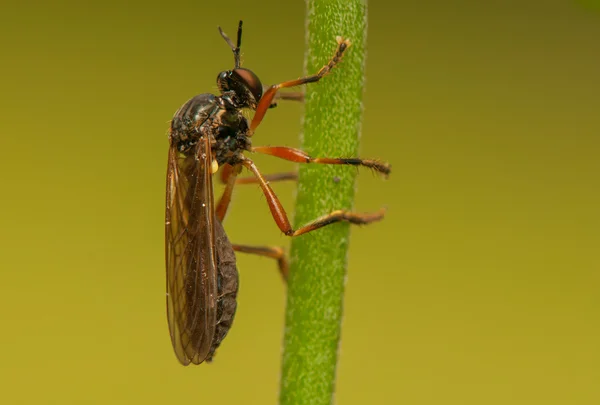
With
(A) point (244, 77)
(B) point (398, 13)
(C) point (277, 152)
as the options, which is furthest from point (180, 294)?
(B) point (398, 13)

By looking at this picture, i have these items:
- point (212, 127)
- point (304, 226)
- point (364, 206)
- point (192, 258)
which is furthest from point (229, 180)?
point (364, 206)

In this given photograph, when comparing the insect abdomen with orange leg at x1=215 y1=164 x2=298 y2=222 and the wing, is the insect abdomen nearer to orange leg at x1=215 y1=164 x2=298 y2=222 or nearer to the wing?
the wing

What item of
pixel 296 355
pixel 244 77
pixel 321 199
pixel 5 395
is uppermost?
pixel 244 77

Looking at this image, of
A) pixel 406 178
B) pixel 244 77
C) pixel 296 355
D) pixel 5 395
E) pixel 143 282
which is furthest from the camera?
pixel 406 178

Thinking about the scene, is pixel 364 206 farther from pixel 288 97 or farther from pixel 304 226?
pixel 304 226

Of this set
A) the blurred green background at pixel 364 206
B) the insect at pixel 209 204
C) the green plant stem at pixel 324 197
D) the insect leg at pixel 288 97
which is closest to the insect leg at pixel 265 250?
the insect at pixel 209 204

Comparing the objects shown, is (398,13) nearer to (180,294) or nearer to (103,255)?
(103,255)

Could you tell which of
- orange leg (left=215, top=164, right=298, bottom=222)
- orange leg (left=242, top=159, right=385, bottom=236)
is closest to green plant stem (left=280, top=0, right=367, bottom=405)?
orange leg (left=242, top=159, right=385, bottom=236)

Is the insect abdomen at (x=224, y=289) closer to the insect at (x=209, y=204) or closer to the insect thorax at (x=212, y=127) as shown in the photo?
the insect at (x=209, y=204)
